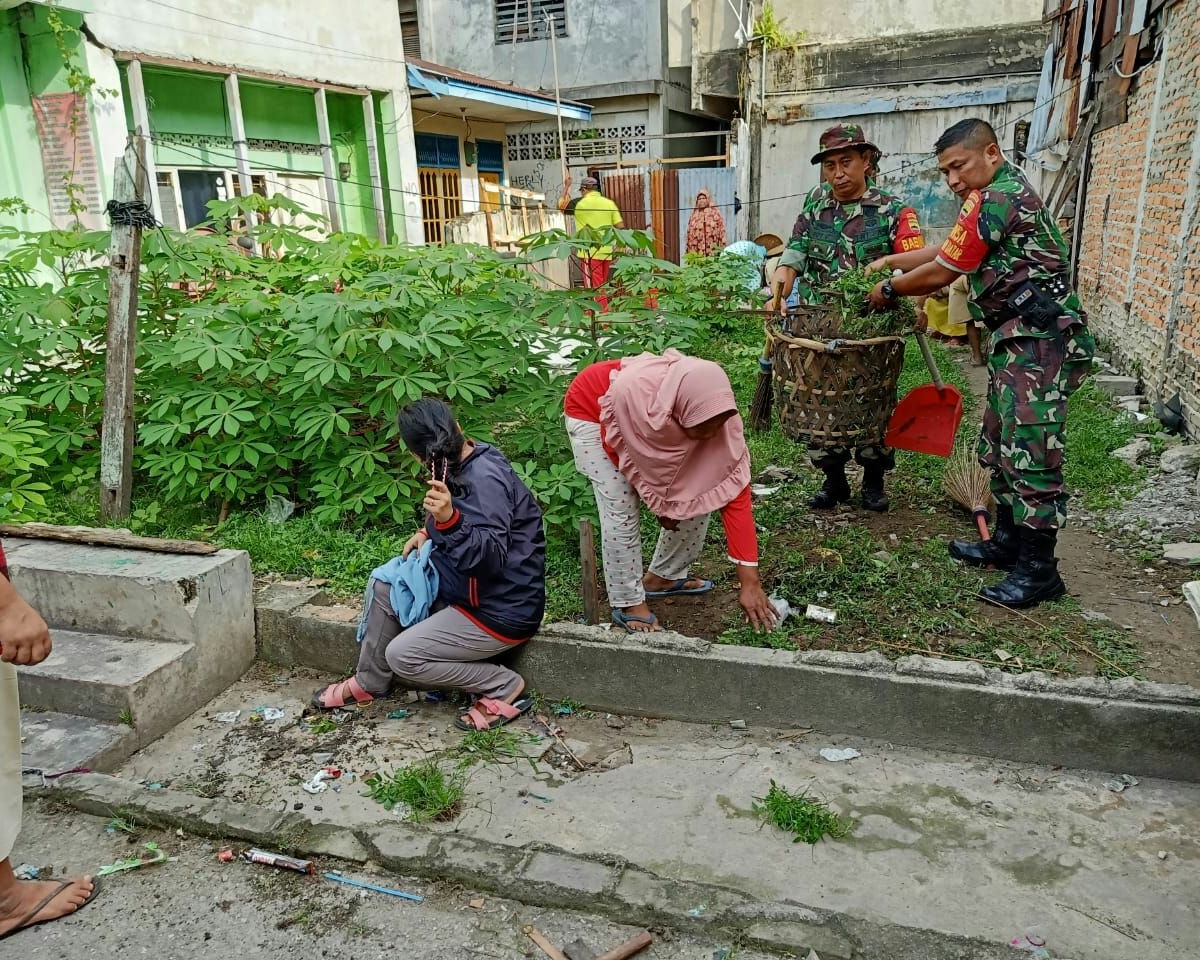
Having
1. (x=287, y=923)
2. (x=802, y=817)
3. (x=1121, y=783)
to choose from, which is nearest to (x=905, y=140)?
(x=1121, y=783)

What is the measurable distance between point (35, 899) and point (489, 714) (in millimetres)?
1457

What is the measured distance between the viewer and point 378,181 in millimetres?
12188

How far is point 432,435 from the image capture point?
300 centimetres

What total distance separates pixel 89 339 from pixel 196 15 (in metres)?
6.55

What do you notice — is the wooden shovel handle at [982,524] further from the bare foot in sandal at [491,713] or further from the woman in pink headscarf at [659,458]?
the bare foot in sandal at [491,713]

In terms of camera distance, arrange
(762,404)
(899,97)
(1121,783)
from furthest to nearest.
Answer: (899,97), (762,404), (1121,783)

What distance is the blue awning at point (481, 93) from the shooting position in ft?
41.5

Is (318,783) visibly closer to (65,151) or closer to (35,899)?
(35,899)

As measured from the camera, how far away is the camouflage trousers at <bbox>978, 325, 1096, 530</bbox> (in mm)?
3480

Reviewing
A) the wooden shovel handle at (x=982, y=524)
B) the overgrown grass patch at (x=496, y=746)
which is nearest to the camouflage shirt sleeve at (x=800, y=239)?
the wooden shovel handle at (x=982, y=524)

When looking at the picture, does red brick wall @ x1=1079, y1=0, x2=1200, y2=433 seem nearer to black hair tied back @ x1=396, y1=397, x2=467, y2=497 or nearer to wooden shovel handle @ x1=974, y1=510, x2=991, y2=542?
wooden shovel handle @ x1=974, y1=510, x2=991, y2=542

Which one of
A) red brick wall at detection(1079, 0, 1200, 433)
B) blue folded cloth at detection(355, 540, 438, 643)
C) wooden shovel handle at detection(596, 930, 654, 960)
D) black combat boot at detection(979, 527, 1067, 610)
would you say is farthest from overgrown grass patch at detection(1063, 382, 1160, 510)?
wooden shovel handle at detection(596, 930, 654, 960)

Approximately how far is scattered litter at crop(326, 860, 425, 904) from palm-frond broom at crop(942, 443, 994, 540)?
3061 mm

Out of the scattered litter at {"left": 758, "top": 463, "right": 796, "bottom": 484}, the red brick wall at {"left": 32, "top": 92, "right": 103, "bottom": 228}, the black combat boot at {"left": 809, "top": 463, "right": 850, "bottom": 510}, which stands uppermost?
the red brick wall at {"left": 32, "top": 92, "right": 103, "bottom": 228}
